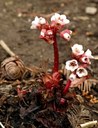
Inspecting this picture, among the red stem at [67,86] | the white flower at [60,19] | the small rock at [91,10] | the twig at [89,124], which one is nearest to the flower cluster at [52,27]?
the white flower at [60,19]

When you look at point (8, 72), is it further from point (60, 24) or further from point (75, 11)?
point (75, 11)

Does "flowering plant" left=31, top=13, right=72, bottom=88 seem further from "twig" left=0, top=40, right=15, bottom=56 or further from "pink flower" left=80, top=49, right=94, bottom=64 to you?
"twig" left=0, top=40, right=15, bottom=56

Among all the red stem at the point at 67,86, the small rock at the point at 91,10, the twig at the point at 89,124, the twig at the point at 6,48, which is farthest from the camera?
the small rock at the point at 91,10

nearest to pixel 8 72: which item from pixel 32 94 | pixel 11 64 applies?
pixel 11 64

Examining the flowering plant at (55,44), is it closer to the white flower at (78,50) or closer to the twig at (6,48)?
the white flower at (78,50)

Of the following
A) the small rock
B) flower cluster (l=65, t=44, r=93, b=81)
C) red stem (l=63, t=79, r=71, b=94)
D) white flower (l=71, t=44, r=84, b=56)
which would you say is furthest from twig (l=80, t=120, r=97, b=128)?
the small rock

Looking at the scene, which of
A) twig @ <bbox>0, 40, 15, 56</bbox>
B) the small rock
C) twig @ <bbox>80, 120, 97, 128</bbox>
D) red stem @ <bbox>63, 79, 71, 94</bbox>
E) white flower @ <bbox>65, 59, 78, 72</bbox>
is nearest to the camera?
white flower @ <bbox>65, 59, 78, 72</bbox>
